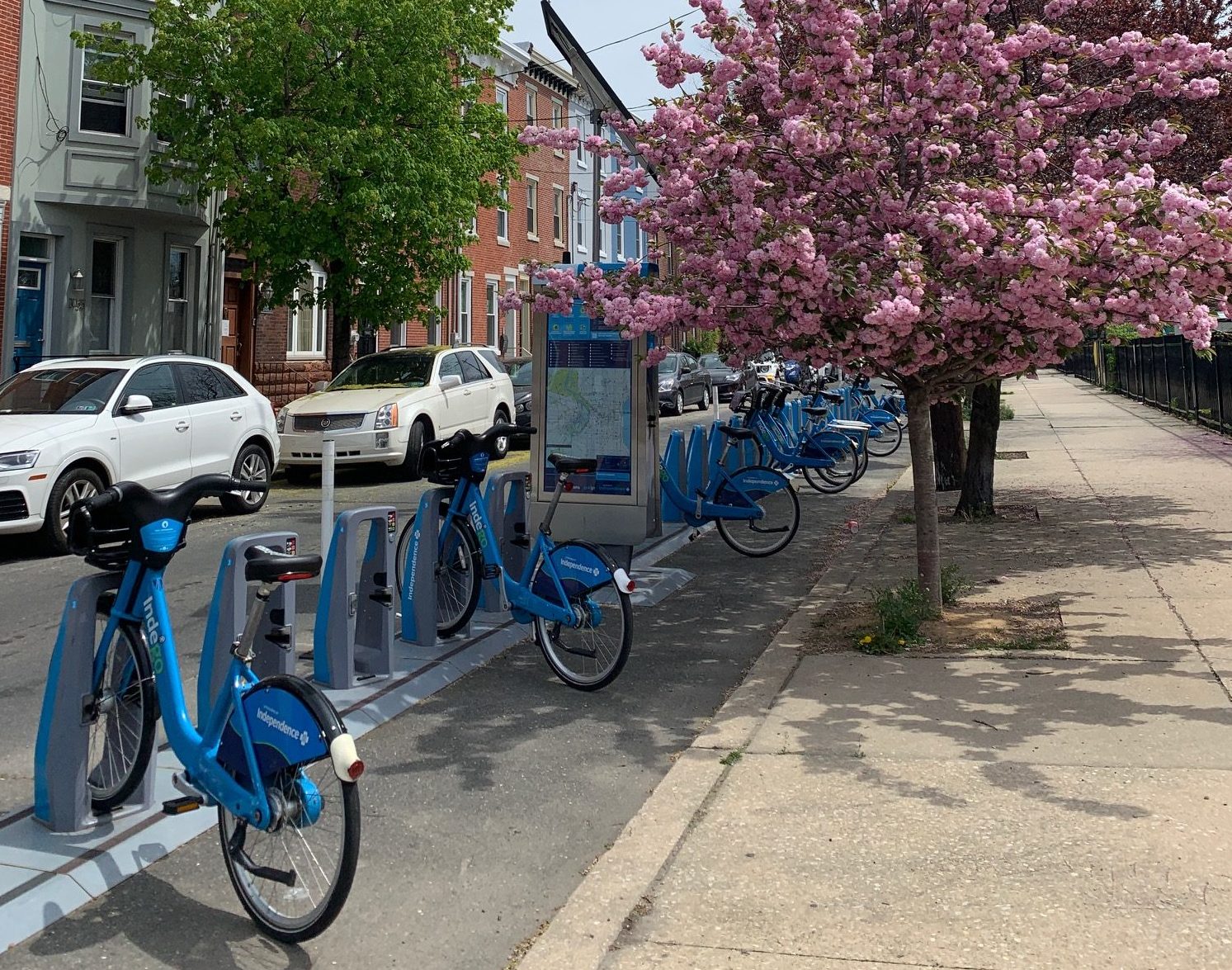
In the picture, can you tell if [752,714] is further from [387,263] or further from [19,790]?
[387,263]

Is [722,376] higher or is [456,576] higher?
[722,376]

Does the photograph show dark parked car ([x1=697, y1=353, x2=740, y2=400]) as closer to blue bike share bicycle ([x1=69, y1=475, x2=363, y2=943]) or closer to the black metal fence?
the black metal fence

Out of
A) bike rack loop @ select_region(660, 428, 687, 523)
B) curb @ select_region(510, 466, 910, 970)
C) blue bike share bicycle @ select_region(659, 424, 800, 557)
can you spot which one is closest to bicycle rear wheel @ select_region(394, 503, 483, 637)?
curb @ select_region(510, 466, 910, 970)

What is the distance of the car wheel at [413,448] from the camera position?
1755 centimetres

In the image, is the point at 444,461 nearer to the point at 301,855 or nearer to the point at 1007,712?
the point at 1007,712

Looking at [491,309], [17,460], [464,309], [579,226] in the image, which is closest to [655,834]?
[17,460]

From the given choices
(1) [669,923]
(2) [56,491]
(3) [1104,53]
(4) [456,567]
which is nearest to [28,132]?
(2) [56,491]

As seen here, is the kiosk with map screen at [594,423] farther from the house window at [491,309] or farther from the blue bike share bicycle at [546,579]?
the house window at [491,309]

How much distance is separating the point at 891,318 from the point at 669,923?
141 inches

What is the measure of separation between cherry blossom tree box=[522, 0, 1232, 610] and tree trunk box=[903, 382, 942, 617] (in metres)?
0.02

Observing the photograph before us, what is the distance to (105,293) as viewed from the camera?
22938mm

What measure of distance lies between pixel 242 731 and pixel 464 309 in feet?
112

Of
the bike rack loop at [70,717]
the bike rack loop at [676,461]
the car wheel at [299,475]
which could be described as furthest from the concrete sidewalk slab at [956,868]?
the car wheel at [299,475]

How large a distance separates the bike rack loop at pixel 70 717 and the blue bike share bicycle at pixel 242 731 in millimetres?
48
